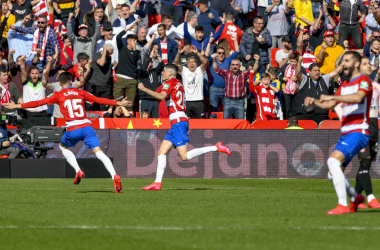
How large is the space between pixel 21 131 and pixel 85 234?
11352 mm

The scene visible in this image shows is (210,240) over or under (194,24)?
under

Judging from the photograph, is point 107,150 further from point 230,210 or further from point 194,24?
point 230,210

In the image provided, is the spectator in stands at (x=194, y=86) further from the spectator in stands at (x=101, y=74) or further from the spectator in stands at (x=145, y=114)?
the spectator in stands at (x=101, y=74)

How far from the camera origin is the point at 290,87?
17.6 meters

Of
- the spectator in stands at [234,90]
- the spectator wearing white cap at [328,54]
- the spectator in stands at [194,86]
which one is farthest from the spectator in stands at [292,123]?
the spectator wearing white cap at [328,54]

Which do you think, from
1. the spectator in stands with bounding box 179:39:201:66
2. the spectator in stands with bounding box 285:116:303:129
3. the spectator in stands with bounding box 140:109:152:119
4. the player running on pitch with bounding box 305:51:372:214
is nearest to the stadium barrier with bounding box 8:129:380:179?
the spectator in stands with bounding box 285:116:303:129

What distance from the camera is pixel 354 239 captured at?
Result: 5.21 m

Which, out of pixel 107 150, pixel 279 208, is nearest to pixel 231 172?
pixel 107 150

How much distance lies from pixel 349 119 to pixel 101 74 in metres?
11.7

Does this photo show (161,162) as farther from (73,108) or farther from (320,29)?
(320,29)

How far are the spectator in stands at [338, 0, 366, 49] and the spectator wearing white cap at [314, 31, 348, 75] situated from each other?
3.05 ft

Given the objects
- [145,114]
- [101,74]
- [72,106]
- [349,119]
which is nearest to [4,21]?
[101,74]

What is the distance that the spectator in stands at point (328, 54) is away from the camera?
61.1ft

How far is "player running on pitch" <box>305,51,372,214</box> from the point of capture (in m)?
6.90
